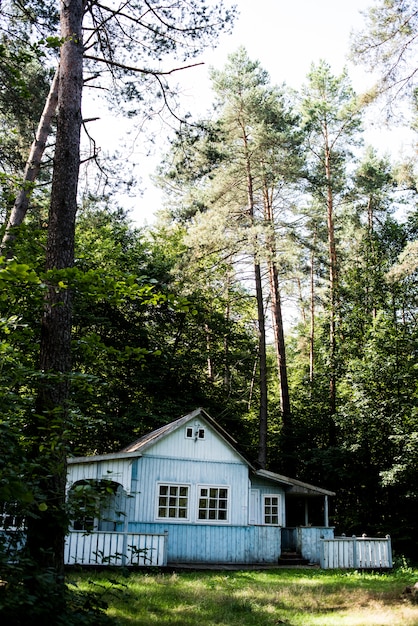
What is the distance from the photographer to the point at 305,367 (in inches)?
1118

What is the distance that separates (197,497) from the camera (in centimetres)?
1556

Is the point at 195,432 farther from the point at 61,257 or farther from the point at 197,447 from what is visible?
the point at 61,257

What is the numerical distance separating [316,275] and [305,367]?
467cm

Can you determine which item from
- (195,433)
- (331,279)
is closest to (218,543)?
(195,433)

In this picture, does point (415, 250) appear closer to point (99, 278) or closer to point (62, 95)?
point (62, 95)

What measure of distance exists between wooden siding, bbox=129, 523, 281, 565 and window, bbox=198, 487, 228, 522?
0.97 ft

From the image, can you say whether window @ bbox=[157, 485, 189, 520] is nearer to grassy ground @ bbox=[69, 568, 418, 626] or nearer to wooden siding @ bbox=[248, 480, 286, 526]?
grassy ground @ bbox=[69, 568, 418, 626]

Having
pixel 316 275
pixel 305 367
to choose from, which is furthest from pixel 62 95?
pixel 305 367

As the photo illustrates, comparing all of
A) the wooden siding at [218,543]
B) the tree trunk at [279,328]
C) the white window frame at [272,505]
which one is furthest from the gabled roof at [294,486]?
the tree trunk at [279,328]

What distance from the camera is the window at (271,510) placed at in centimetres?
1716

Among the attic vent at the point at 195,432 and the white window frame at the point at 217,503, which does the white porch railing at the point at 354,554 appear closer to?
the white window frame at the point at 217,503

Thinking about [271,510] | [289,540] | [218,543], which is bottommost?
[289,540]

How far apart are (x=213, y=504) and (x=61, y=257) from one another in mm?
11173

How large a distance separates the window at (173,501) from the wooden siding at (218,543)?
29 cm
